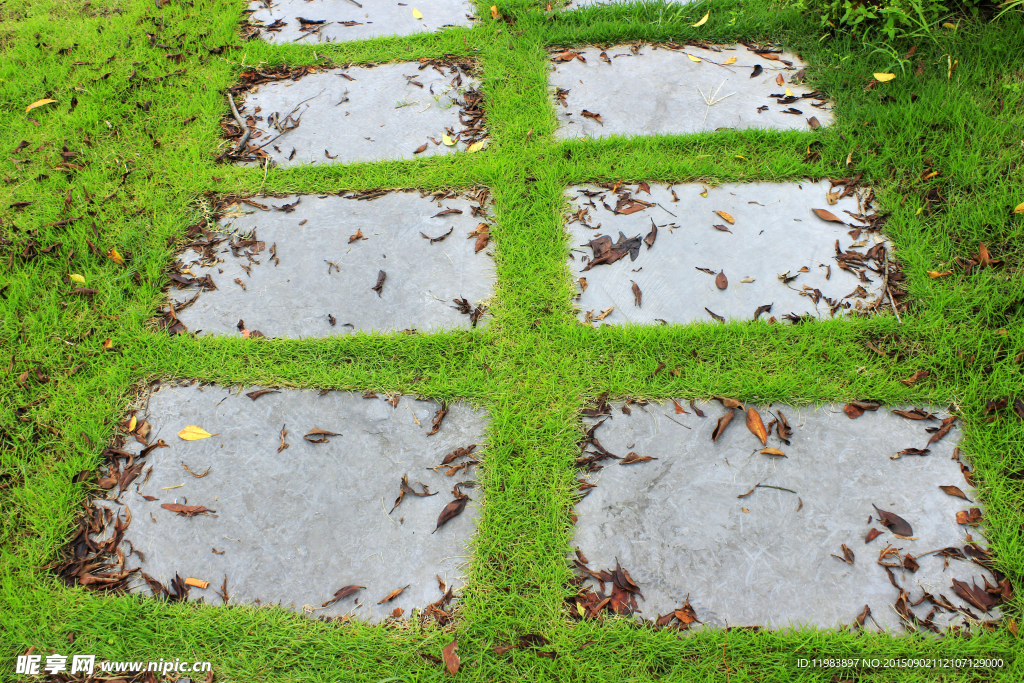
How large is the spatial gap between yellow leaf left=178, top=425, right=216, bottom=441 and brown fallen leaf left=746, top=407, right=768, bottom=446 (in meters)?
2.09

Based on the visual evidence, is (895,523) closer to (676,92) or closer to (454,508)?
(454,508)

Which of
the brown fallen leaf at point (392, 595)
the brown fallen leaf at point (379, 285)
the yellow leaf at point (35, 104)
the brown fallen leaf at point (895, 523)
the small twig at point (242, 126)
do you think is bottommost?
the brown fallen leaf at point (392, 595)

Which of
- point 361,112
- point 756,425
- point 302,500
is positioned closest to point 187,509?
point 302,500

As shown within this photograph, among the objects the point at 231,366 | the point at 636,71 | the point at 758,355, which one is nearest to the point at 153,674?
the point at 231,366

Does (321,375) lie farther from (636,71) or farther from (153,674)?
(636,71)

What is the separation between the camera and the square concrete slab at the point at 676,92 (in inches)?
119

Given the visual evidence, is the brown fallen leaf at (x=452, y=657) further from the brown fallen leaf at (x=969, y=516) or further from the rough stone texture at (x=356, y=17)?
the rough stone texture at (x=356, y=17)

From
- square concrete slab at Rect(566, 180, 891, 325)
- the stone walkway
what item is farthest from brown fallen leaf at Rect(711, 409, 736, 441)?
square concrete slab at Rect(566, 180, 891, 325)

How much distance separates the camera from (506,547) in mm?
1946

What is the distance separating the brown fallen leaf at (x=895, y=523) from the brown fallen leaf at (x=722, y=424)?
571 mm

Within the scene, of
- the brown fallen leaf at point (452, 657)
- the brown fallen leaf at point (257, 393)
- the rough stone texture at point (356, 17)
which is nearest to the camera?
the brown fallen leaf at point (452, 657)

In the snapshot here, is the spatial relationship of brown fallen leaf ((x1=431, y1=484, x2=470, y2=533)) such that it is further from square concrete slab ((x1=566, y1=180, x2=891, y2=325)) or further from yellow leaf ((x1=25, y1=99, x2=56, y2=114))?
yellow leaf ((x1=25, y1=99, x2=56, y2=114))

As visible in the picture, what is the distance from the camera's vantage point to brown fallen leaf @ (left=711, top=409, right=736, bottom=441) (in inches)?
82.6

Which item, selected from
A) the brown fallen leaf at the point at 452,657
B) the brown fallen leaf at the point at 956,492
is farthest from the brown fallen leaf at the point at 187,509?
the brown fallen leaf at the point at 956,492
